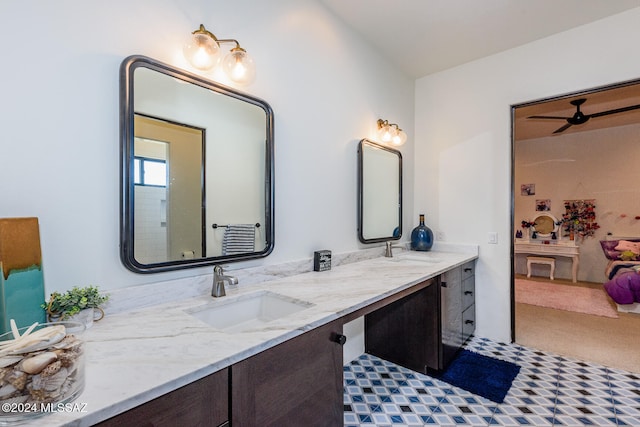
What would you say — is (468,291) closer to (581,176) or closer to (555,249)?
(555,249)

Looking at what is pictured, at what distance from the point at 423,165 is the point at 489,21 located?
4.37 ft

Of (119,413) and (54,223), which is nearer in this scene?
(119,413)

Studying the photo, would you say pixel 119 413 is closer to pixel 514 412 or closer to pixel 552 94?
pixel 514 412

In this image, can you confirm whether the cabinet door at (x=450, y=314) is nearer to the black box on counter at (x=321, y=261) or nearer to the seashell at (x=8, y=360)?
the black box on counter at (x=321, y=261)

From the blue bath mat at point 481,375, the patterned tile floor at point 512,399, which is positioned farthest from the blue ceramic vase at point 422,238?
the patterned tile floor at point 512,399

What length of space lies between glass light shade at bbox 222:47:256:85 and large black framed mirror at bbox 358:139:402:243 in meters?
1.14

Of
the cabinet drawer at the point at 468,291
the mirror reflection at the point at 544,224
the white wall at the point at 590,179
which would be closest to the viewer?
the cabinet drawer at the point at 468,291

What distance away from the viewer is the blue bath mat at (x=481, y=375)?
1.94 m

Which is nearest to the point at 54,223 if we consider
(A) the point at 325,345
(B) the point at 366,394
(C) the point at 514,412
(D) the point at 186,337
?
(D) the point at 186,337

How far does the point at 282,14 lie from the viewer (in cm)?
182

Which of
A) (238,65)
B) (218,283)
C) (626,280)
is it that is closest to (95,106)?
(238,65)

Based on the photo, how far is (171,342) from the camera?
35.1 inches

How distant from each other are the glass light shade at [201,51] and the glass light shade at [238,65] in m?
0.07

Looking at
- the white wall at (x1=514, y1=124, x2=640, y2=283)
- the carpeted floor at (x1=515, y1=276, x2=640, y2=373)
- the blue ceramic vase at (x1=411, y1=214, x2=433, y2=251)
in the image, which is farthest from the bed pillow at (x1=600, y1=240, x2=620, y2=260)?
the blue ceramic vase at (x1=411, y1=214, x2=433, y2=251)
